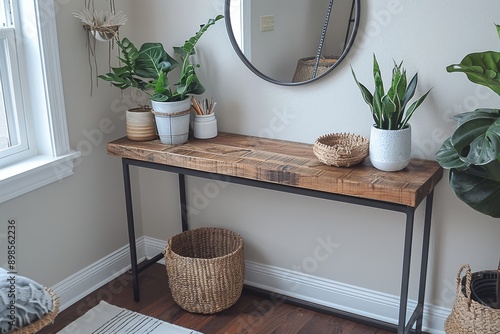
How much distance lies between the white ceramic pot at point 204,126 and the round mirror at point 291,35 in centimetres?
30

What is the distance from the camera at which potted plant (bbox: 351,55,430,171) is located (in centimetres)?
201

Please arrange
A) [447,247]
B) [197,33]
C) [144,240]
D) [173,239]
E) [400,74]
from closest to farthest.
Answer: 1. [400,74]
2. [447,247]
3. [197,33]
4. [173,239]
5. [144,240]

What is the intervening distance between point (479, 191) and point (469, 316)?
0.47 meters

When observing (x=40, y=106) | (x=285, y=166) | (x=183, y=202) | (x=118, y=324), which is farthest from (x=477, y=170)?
(x=40, y=106)

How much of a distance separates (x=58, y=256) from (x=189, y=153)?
0.83m

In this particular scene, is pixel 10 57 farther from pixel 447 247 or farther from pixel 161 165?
pixel 447 247

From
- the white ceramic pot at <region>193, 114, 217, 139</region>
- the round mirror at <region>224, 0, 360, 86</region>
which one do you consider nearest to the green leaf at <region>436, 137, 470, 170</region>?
the round mirror at <region>224, 0, 360, 86</region>

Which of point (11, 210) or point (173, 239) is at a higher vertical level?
point (11, 210)

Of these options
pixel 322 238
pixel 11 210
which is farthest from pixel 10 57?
pixel 322 238

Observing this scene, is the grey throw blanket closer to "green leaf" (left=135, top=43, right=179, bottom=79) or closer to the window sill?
the window sill

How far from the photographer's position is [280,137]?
253 centimetres

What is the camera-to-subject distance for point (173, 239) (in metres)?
2.72

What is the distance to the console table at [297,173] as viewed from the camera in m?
1.95

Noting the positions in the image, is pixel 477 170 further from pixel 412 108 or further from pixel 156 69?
pixel 156 69
